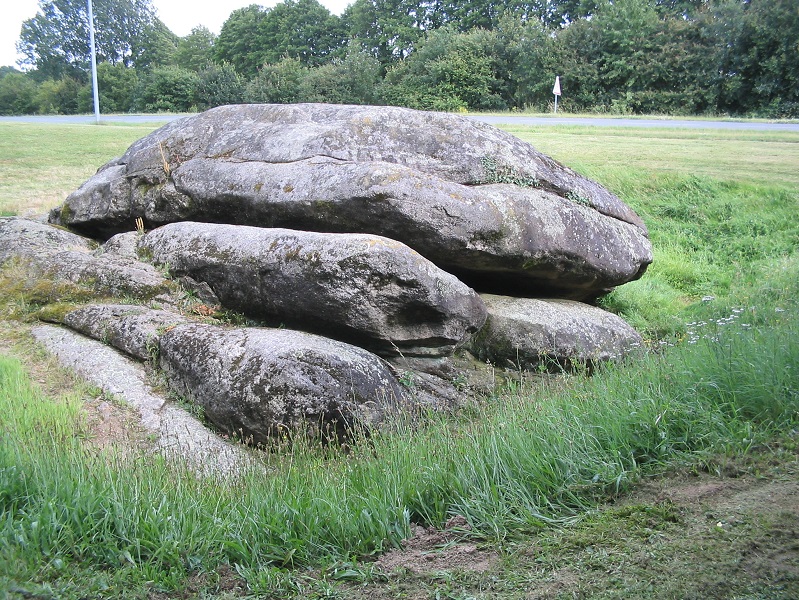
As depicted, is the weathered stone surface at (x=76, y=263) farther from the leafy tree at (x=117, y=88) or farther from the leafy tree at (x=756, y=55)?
the leafy tree at (x=117, y=88)

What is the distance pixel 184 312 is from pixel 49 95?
129 ft

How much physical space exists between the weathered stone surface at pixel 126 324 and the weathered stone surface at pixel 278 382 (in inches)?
23.6

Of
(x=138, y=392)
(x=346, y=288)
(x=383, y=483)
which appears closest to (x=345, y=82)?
(x=346, y=288)

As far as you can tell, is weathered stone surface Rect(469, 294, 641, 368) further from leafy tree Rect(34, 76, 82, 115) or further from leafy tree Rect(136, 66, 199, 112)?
leafy tree Rect(34, 76, 82, 115)

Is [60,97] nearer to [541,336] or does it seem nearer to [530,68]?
[530,68]

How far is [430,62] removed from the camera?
32312mm

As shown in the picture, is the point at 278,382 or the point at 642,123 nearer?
the point at 278,382

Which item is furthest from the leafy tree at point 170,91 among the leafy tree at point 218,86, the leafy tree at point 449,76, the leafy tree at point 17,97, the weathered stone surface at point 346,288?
the weathered stone surface at point 346,288

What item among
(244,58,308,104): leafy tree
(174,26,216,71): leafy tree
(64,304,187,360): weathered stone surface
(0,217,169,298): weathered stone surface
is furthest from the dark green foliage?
(64,304,187,360): weathered stone surface

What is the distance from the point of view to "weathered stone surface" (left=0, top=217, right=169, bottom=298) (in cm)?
971

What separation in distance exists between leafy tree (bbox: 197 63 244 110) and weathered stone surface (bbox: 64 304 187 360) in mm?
19815

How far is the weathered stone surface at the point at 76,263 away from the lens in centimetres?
971

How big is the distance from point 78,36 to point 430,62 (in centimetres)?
2627

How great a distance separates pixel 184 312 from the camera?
9430 millimetres
